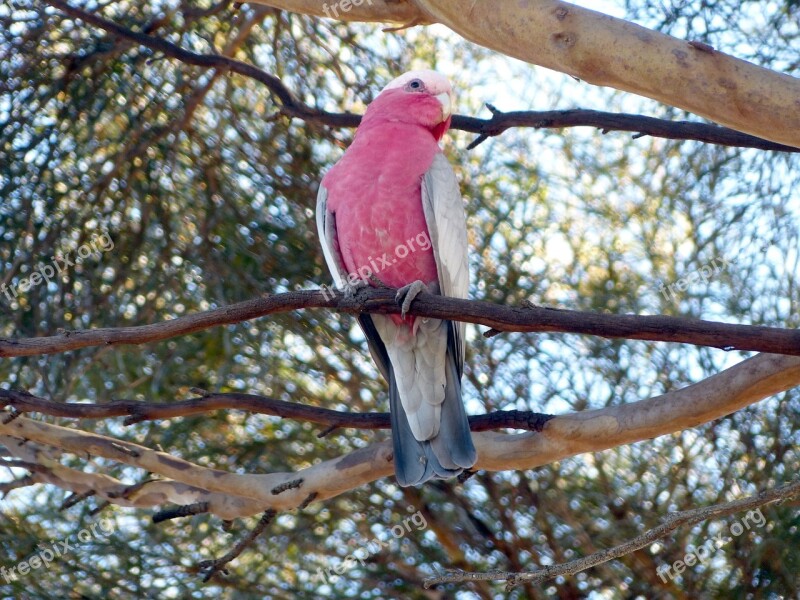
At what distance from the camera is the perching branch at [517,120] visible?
237cm

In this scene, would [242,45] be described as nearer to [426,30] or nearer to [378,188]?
[426,30]

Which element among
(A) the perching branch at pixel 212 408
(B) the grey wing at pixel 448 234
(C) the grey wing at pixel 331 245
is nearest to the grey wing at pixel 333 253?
(C) the grey wing at pixel 331 245

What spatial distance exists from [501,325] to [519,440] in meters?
0.63

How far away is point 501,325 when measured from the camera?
6.18 feet

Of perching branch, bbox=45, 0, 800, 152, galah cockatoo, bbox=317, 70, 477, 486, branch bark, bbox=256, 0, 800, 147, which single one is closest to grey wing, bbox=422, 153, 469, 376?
galah cockatoo, bbox=317, 70, 477, 486

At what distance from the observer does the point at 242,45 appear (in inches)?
138

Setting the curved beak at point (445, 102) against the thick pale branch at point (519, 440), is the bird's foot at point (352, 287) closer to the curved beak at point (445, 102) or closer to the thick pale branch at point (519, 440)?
the thick pale branch at point (519, 440)

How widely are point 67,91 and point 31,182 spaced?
1.09 feet

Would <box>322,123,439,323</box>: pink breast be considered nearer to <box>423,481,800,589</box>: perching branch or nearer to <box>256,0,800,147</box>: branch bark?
<box>256,0,800,147</box>: branch bark

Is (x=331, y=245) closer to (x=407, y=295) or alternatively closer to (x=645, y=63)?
(x=407, y=295)

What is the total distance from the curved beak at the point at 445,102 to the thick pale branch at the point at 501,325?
790 millimetres

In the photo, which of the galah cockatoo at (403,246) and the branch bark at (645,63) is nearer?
the branch bark at (645,63)

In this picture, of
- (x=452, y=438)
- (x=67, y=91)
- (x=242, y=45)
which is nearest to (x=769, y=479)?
(x=452, y=438)

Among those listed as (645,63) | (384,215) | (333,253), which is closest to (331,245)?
(333,253)
